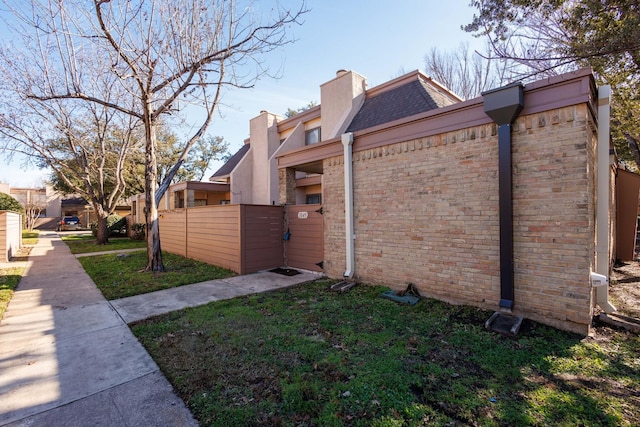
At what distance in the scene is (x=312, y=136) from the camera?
14.6 m

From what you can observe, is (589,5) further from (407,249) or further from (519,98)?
(407,249)

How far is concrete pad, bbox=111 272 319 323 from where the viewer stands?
5.20 metres

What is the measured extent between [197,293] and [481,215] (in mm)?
5572

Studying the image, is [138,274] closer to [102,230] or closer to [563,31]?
[102,230]

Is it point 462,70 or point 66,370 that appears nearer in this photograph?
point 66,370

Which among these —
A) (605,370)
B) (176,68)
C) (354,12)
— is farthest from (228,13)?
(605,370)

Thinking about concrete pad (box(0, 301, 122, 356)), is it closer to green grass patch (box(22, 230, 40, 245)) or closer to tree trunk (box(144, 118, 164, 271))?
tree trunk (box(144, 118, 164, 271))

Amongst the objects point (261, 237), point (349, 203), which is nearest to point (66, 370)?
point (349, 203)

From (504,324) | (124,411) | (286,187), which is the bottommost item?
(124,411)

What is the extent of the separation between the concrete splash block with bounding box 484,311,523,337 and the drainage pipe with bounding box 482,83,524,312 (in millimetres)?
160

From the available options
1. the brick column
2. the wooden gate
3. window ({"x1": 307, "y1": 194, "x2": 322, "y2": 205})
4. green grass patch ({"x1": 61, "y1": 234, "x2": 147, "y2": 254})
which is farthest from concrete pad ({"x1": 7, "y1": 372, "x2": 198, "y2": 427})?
green grass patch ({"x1": 61, "y1": 234, "x2": 147, "y2": 254})

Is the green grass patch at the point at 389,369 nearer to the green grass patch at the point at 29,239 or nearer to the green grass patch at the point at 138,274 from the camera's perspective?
the green grass patch at the point at 138,274

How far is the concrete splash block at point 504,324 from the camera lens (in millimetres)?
3883

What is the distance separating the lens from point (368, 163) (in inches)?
251
